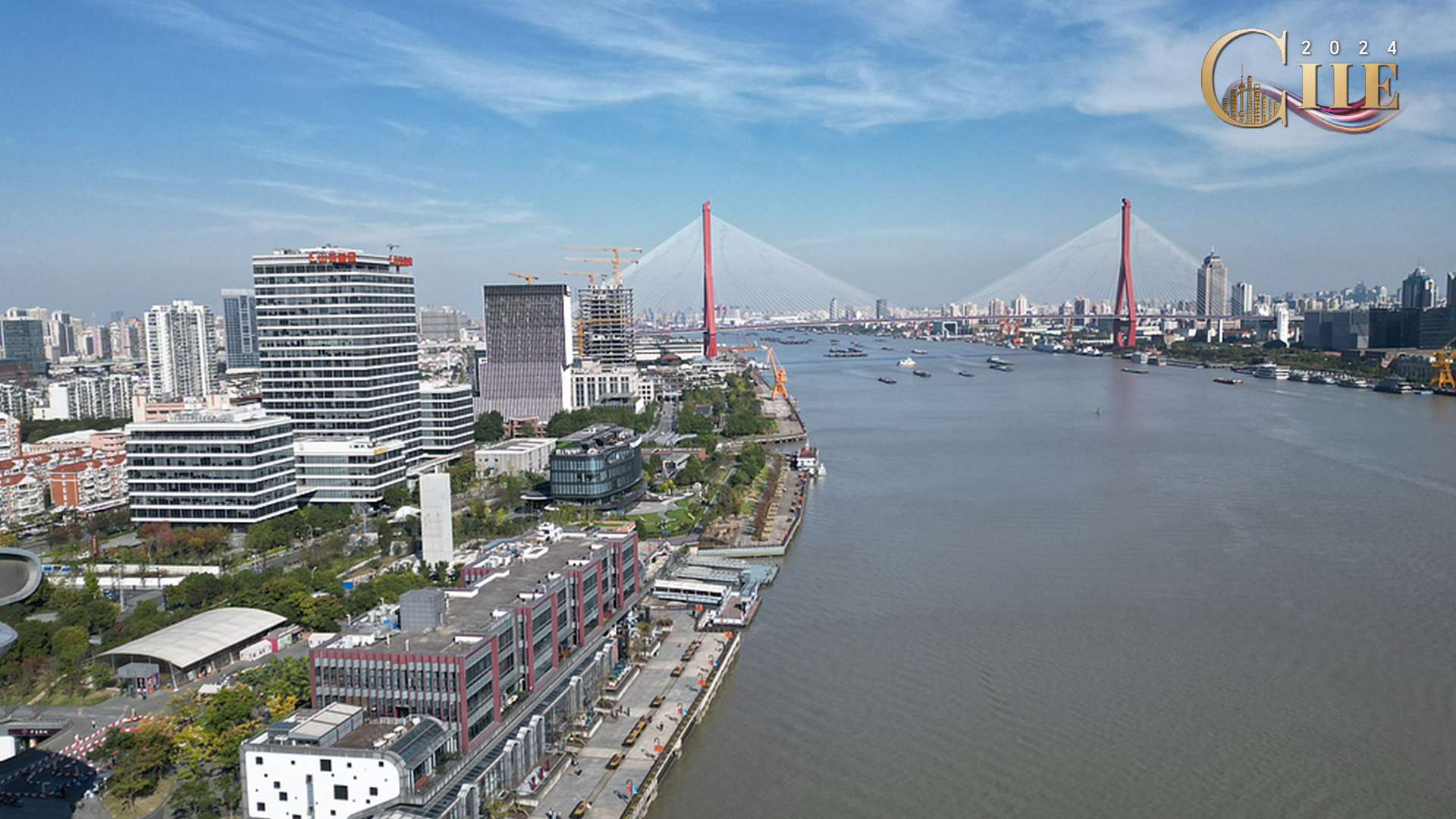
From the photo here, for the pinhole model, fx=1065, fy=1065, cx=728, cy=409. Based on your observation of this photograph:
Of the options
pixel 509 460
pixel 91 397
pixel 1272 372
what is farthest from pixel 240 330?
pixel 1272 372

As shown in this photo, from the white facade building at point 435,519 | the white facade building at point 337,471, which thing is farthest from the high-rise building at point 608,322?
the white facade building at point 435,519

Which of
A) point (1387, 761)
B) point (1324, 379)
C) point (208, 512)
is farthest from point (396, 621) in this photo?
point (1324, 379)

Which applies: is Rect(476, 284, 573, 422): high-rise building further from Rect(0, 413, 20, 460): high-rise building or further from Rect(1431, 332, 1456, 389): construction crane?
Rect(1431, 332, 1456, 389): construction crane

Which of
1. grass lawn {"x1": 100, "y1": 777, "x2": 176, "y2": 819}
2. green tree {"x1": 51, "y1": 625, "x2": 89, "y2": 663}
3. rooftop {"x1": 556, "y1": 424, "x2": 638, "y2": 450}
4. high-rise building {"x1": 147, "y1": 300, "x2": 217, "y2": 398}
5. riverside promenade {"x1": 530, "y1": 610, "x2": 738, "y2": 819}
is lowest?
grass lawn {"x1": 100, "y1": 777, "x2": 176, "y2": 819}

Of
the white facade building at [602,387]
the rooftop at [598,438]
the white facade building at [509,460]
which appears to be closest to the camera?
the rooftop at [598,438]

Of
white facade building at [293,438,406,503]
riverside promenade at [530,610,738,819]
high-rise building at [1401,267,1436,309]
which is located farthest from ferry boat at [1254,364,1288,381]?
riverside promenade at [530,610,738,819]

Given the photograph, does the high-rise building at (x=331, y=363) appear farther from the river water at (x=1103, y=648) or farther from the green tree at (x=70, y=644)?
the river water at (x=1103, y=648)
